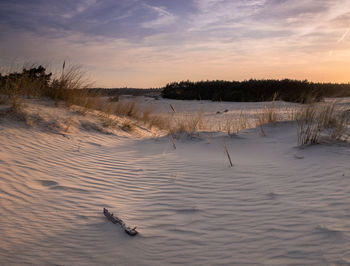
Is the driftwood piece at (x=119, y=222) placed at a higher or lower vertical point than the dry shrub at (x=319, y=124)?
lower

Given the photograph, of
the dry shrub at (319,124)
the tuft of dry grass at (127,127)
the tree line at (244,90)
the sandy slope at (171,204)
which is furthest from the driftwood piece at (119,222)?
the tree line at (244,90)

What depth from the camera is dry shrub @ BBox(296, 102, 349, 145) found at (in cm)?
470

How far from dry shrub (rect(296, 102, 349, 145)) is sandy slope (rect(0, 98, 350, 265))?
289 mm

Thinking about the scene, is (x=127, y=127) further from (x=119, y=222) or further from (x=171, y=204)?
(x=119, y=222)

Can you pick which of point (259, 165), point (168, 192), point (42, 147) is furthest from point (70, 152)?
point (259, 165)

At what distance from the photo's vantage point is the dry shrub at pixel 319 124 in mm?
4703

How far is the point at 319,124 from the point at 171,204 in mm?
3667

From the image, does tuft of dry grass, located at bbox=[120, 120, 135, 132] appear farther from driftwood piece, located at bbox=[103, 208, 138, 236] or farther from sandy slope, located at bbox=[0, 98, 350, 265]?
driftwood piece, located at bbox=[103, 208, 138, 236]

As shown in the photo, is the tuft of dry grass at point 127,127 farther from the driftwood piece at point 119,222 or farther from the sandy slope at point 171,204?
the driftwood piece at point 119,222

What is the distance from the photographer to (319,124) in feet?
16.9

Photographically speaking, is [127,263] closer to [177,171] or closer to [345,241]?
[345,241]

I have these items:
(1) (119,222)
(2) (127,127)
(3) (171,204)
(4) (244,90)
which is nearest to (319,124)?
(3) (171,204)

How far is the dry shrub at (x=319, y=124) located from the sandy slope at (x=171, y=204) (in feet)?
0.95

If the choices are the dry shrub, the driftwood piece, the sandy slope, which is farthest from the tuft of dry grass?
the driftwood piece
